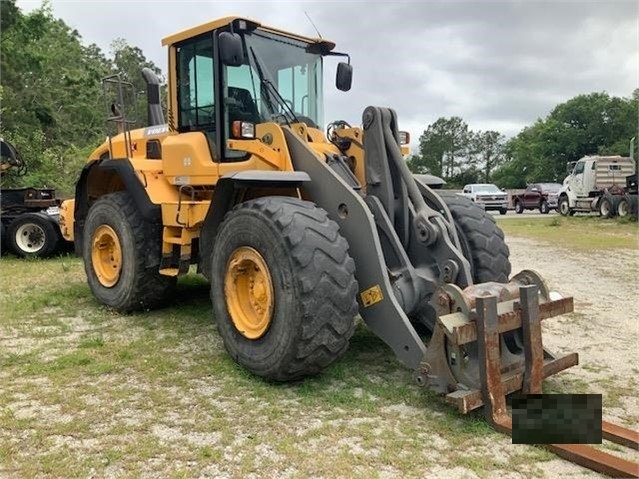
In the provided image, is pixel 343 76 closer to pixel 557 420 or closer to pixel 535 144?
pixel 557 420

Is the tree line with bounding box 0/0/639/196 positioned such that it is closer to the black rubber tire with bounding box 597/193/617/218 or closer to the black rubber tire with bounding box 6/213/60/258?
the black rubber tire with bounding box 6/213/60/258

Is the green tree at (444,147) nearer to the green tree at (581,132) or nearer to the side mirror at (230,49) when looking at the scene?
the green tree at (581,132)

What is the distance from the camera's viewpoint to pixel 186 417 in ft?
12.1

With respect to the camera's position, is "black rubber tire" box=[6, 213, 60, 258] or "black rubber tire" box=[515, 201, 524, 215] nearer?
"black rubber tire" box=[6, 213, 60, 258]

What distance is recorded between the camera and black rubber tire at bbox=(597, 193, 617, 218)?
2266 cm

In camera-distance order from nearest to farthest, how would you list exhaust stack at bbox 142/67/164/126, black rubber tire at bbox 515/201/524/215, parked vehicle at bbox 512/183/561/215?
exhaust stack at bbox 142/67/164/126
parked vehicle at bbox 512/183/561/215
black rubber tire at bbox 515/201/524/215

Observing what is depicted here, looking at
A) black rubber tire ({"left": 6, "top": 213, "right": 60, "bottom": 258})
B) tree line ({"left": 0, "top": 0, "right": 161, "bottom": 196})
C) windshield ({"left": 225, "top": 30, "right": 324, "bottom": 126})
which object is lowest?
black rubber tire ({"left": 6, "top": 213, "right": 60, "bottom": 258})

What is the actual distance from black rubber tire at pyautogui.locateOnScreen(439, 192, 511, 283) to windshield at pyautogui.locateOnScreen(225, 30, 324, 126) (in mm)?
1793

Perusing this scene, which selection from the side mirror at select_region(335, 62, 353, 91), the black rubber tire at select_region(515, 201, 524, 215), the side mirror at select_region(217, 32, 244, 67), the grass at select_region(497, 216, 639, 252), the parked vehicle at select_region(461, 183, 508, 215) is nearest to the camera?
the side mirror at select_region(217, 32, 244, 67)

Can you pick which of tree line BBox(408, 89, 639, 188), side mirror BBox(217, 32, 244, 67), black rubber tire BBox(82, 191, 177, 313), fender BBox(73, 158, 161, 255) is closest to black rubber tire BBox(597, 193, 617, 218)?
fender BBox(73, 158, 161, 255)

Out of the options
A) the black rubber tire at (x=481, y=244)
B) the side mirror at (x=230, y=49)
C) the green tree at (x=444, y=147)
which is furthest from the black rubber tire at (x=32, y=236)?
the green tree at (x=444, y=147)

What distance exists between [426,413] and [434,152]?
2851 inches

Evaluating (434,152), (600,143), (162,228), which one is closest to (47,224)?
(162,228)

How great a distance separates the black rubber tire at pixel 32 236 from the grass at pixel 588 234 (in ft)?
34.9
